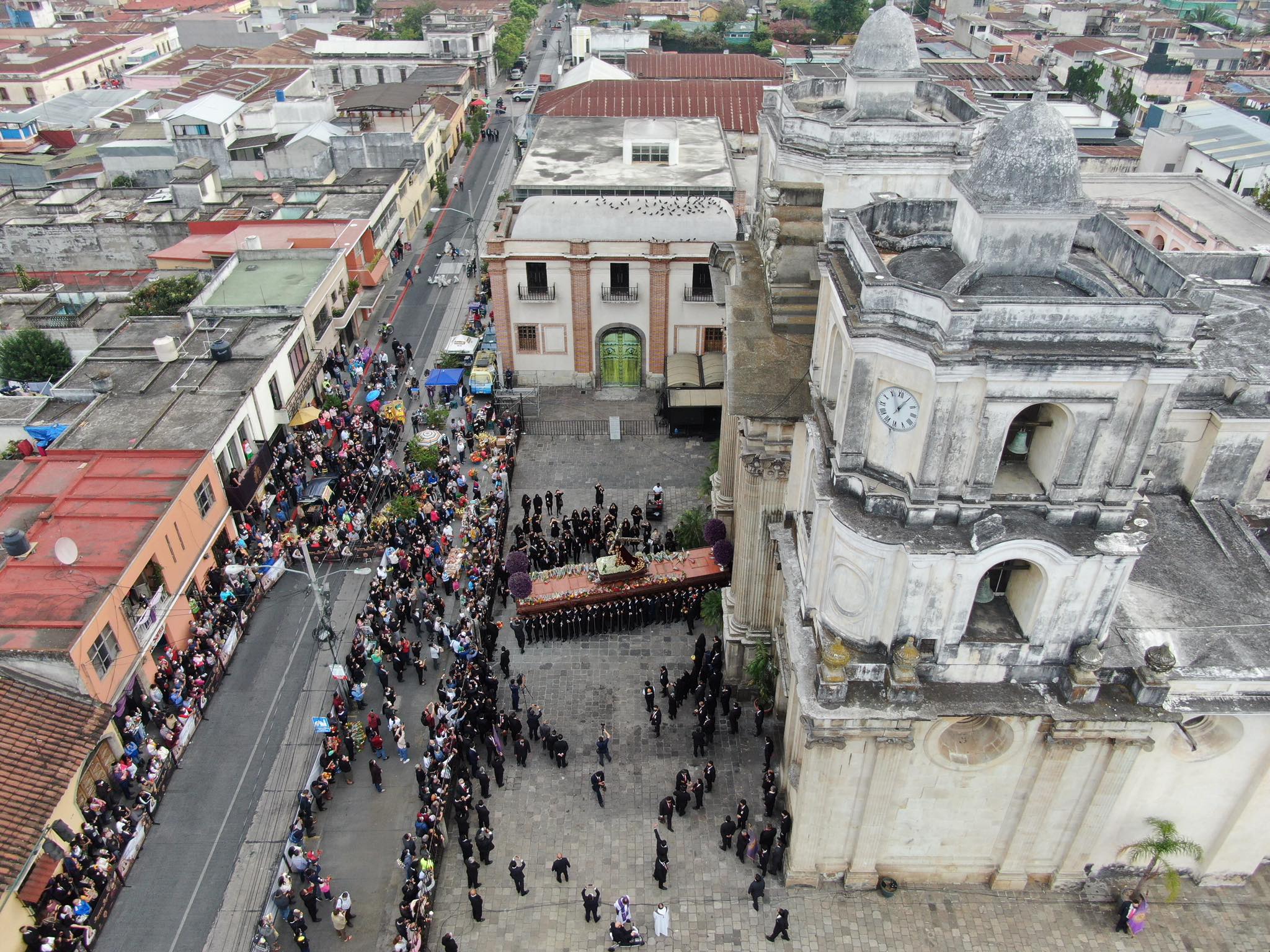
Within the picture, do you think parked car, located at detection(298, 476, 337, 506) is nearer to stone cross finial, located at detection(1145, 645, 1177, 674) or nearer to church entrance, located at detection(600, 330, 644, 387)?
church entrance, located at detection(600, 330, 644, 387)

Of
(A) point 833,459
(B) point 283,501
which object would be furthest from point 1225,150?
(B) point 283,501

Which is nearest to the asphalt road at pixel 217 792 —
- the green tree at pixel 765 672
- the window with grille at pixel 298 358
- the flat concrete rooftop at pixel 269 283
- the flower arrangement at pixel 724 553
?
the window with grille at pixel 298 358

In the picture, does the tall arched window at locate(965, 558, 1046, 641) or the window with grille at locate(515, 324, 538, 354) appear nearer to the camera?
the tall arched window at locate(965, 558, 1046, 641)

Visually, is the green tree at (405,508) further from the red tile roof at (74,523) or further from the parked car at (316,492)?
the red tile roof at (74,523)

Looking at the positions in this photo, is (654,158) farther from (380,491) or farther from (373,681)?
(373,681)

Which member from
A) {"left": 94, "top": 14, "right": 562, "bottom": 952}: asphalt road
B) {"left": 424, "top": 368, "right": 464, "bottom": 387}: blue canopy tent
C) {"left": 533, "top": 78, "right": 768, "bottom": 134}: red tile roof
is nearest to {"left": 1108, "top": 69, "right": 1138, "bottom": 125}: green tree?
{"left": 533, "top": 78, "right": 768, "bottom": 134}: red tile roof

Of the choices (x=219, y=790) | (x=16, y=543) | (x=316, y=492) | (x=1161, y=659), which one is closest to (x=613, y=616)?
(x=219, y=790)
